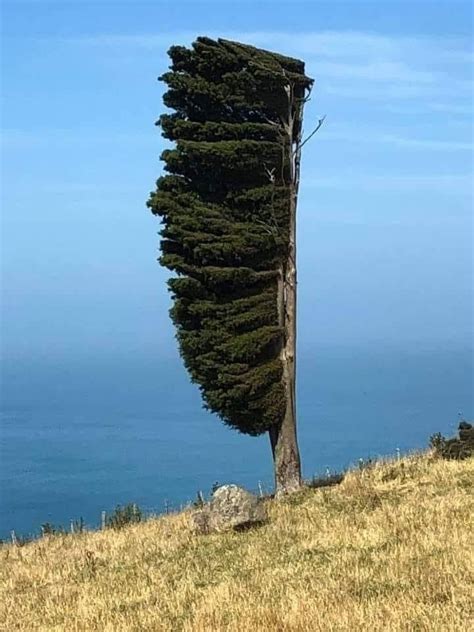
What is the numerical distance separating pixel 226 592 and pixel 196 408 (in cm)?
10580

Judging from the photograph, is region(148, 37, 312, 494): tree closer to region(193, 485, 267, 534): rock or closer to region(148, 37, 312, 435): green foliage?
region(148, 37, 312, 435): green foliage

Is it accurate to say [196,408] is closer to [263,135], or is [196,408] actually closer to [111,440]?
[111,440]

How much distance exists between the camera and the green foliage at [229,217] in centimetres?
2112

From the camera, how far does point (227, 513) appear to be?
16.2 metres

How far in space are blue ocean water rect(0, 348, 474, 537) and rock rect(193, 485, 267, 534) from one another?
11.0 metres

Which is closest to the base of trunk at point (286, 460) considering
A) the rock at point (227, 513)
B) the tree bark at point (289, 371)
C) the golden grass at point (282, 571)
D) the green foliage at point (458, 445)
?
the tree bark at point (289, 371)

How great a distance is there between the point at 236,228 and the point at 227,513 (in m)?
7.13

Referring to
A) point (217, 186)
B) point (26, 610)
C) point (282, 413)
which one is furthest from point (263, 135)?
point (26, 610)

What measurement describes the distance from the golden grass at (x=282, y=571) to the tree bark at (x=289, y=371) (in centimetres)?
275

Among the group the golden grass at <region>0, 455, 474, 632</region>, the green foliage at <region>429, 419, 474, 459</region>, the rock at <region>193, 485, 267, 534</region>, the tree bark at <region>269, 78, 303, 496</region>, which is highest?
the tree bark at <region>269, 78, 303, 496</region>

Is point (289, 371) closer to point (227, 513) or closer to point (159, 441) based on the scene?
point (227, 513)

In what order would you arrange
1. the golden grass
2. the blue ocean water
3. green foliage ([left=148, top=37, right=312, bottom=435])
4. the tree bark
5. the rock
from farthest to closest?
the blue ocean water < the tree bark < green foliage ([left=148, top=37, right=312, bottom=435]) < the rock < the golden grass

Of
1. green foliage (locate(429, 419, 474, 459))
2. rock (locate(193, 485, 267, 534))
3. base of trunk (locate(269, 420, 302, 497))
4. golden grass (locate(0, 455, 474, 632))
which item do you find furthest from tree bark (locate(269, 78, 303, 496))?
rock (locate(193, 485, 267, 534))

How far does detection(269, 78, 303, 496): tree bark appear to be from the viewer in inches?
851
